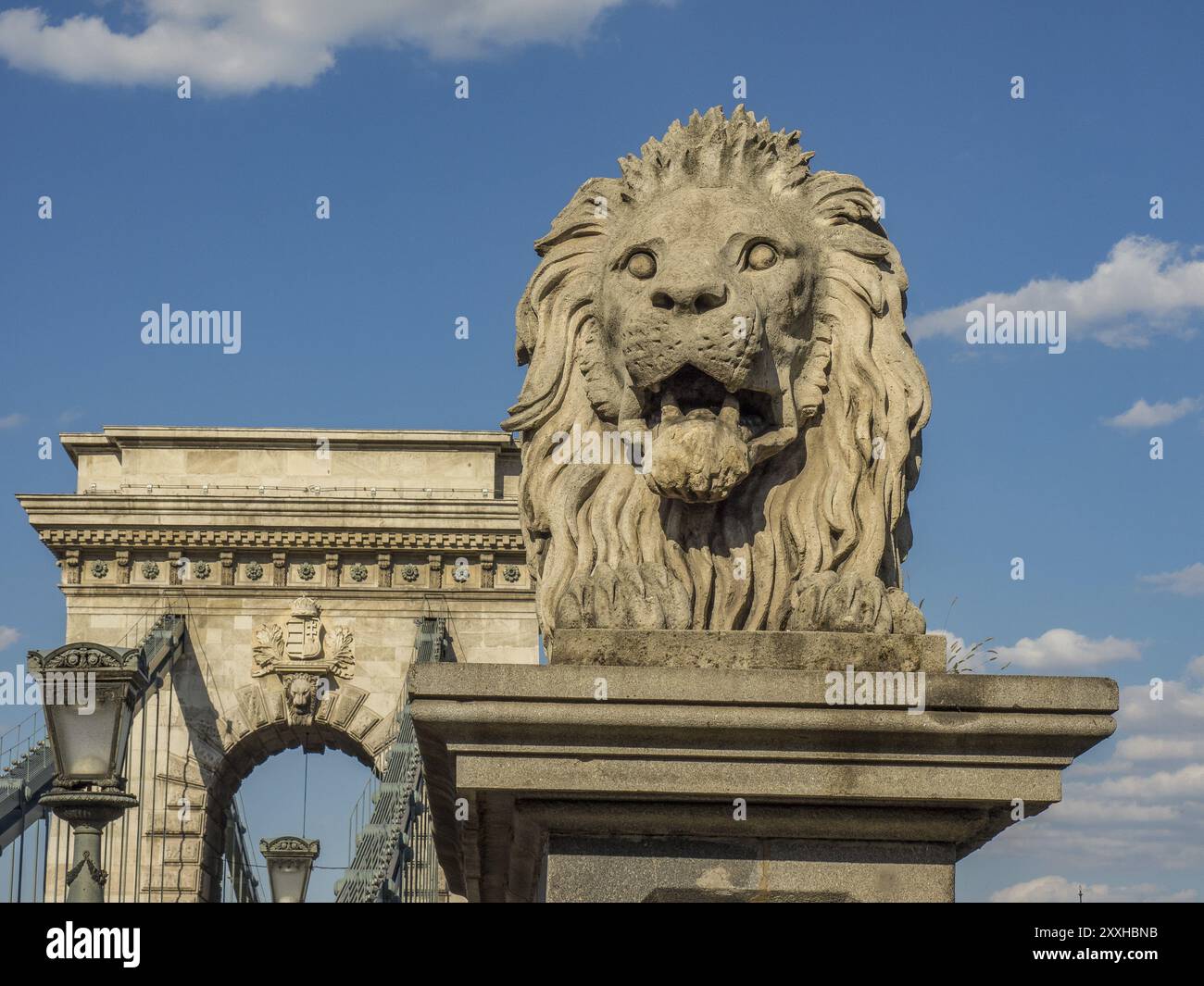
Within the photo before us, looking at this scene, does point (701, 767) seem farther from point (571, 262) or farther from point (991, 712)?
point (571, 262)

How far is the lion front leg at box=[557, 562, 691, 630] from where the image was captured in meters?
4.27

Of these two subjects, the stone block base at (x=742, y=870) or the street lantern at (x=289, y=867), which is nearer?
the stone block base at (x=742, y=870)

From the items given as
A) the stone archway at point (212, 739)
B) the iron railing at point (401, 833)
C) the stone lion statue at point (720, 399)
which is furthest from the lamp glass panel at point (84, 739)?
the stone archway at point (212, 739)

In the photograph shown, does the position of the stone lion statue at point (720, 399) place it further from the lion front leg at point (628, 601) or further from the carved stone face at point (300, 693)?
the carved stone face at point (300, 693)

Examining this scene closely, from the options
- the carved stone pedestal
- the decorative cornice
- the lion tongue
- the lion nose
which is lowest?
the carved stone pedestal

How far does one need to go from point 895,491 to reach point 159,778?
28.3 meters

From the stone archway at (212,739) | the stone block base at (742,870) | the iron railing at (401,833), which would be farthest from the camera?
the stone archway at (212,739)

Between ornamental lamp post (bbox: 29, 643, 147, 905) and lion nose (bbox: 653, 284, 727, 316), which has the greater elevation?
lion nose (bbox: 653, 284, 727, 316)

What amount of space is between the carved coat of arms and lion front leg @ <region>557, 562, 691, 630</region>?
27827 millimetres

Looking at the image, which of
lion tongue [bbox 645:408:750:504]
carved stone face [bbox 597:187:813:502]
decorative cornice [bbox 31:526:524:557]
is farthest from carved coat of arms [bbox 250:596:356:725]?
lion tongue [bbox 645:408:750:504]

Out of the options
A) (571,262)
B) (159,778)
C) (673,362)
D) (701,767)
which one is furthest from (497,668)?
(159,778)

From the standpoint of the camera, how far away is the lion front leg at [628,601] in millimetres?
4270

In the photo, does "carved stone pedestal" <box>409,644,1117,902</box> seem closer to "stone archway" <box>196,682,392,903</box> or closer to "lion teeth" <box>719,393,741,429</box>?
"lion teeth" <box>719,393,741,429</box>
